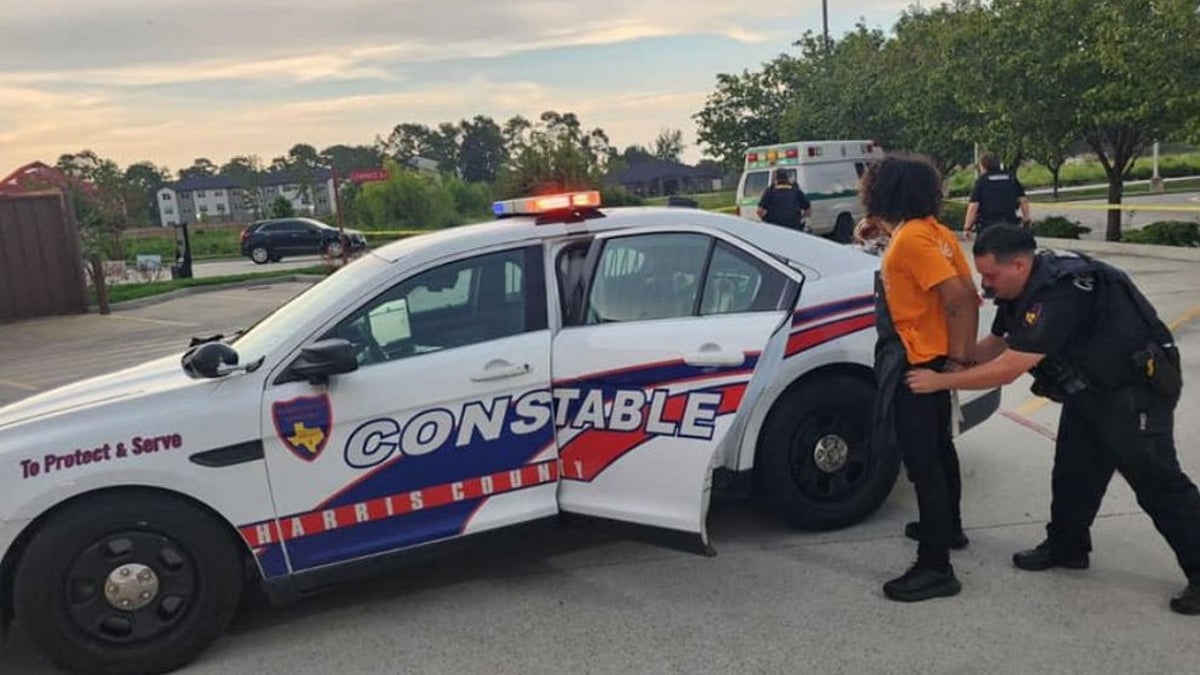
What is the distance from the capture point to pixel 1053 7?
16.1 metres

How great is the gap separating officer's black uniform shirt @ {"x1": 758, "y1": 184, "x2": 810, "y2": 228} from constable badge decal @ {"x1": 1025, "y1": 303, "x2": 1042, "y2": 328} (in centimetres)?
924

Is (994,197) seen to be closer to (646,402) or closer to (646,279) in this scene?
(646,279)

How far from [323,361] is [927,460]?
225 centimetres

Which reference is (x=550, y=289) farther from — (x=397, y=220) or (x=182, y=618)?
(x=397, y=220)

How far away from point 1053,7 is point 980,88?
84.3 inches

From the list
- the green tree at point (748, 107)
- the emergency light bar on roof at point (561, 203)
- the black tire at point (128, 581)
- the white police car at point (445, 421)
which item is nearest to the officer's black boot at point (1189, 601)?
the white police car at point (445, 421)

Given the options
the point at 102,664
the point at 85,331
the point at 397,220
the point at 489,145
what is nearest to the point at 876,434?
the point at 102,664

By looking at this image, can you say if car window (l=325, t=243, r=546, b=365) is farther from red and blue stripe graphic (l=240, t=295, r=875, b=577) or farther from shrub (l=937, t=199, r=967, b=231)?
shrub (l=937, t=199, r=967, b=231)

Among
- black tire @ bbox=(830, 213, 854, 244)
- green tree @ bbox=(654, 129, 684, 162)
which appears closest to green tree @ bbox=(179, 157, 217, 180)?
green tree @ bbox=(654, 129, 684, 162)

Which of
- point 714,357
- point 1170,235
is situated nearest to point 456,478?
point 714,357

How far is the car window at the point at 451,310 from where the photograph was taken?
3.72m

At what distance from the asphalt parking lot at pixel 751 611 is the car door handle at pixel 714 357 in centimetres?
77

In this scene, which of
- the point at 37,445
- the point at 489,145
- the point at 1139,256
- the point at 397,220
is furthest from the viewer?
the point at 489,145

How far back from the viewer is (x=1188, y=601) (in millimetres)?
3418
